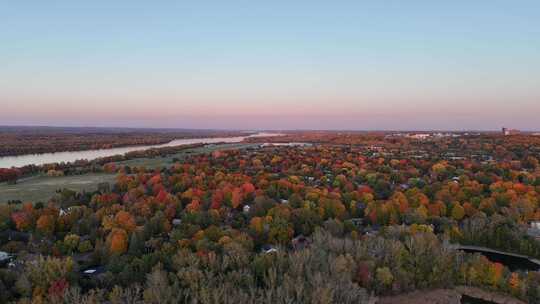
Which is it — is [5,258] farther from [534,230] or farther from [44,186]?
[534,230]

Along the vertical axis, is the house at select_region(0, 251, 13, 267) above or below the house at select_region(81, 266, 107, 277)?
above

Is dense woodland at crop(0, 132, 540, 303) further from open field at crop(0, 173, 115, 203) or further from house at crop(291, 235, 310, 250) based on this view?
open field at crop(0, 173, 115, 203)

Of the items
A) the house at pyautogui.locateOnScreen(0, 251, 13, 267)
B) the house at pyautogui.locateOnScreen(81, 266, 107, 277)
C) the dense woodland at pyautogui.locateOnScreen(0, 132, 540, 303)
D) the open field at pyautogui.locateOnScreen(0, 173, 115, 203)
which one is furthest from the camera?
the open field at pyautogui.locateOnScreen(0, 173, 115, 203)

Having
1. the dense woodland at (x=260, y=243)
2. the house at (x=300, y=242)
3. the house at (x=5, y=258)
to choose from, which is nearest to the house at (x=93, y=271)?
the dense woodland at (x=260, y=243)

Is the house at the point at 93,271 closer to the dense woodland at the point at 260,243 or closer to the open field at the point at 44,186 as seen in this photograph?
the dense woodland at the point at 260,243

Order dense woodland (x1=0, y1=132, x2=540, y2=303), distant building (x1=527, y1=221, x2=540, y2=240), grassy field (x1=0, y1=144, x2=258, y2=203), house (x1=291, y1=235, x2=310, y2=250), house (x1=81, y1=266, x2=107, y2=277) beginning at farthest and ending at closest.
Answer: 1. grassy field (x1=0, y1=144, x2=258, y2=203)
2. distant building (x1=527, y1=221, x2=540, y2=240)
3. house (x1=291, y1=235, x2=310, y2=250)
4. house (x1=81, y1=266, x2=107, y2=277)
5. dense woodland (x1=0, y1=132, x2=540, y2=303)

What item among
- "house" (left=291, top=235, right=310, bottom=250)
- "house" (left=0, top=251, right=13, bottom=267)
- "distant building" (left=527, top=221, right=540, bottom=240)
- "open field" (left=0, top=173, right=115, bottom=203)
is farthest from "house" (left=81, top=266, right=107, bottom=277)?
"distant building" (left=527, top=221, right=540, bottom=240)

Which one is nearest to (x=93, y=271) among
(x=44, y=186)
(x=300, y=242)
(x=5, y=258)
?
(x=5, y=258)
